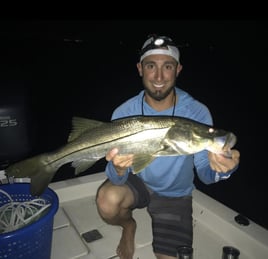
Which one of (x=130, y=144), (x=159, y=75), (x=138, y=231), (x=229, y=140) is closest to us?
(x=229, y=140)

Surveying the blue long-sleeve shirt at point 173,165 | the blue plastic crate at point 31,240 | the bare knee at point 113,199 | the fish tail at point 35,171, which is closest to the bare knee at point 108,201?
the bare knee at point 113,199

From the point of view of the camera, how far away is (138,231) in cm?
291

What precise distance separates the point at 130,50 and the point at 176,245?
930cm

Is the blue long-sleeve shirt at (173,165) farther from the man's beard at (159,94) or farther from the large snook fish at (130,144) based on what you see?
the large snook fish at (130,144)

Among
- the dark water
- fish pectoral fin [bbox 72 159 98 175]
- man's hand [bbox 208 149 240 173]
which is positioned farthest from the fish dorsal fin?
the dark water

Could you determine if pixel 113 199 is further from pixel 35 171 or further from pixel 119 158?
pixel 35 171

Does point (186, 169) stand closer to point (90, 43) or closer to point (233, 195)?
point (233, 195)

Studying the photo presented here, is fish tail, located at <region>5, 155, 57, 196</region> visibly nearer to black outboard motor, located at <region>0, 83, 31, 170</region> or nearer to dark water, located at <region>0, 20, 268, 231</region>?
black outboard motor, located at <region>0, 83, 31, 170</region>

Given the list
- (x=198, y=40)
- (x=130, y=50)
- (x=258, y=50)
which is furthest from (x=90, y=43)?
(x=258, y=50)

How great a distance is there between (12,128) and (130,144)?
1634 millimetres

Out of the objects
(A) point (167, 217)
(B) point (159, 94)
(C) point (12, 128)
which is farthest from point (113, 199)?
(C) point (12, 128)

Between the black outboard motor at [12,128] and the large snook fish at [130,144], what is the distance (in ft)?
3.37

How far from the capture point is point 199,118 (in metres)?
2.57

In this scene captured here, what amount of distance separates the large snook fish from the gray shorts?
0.79 metres
